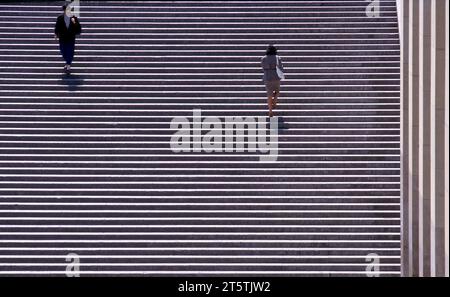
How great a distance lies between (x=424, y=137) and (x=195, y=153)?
4500mm

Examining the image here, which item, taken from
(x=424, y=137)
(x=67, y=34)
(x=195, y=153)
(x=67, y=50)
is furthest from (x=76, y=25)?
(x=424, y=137)

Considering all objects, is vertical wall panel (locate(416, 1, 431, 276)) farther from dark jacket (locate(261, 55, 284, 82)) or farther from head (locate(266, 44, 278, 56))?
head (locate(266, 44, 278, 56))

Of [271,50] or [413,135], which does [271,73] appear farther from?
[413,135]

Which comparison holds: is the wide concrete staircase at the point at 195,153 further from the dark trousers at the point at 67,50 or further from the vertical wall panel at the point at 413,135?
the vertical wall panel at the point at 413,135

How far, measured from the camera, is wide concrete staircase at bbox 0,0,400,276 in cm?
2412

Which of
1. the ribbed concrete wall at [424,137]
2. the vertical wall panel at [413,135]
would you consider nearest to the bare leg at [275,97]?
the ribbed concrete wall at [424,137]

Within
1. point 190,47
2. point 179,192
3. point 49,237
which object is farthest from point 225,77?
point 49,237

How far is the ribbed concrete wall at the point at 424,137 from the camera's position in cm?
2094

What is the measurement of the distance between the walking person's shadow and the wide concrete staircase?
4 cm

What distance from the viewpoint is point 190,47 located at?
28594mm

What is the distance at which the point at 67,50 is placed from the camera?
27656mm

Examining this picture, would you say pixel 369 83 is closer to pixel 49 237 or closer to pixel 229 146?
pixel 229 146

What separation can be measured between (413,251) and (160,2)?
845 cm

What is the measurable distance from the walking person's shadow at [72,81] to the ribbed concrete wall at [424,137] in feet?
16.9
